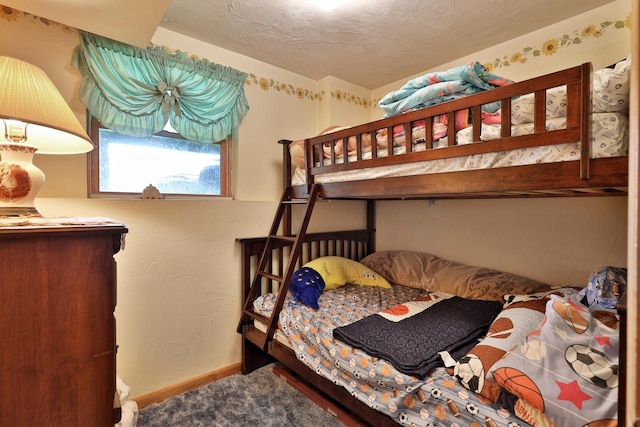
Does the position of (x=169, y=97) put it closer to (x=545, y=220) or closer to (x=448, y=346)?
(x=448, y=346)

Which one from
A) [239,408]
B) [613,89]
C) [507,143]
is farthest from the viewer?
[239,408]

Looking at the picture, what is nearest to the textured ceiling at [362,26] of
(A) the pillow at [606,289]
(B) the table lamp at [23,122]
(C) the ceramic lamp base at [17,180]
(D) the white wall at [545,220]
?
(D) the white wall at [545,220]

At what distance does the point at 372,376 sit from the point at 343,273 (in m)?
1.28

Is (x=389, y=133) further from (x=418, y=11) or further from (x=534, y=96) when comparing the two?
(x=418, y=11)

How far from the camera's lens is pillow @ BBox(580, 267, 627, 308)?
1.42m

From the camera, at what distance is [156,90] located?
2.01m

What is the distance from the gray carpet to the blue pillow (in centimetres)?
63

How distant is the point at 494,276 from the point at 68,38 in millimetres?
3180

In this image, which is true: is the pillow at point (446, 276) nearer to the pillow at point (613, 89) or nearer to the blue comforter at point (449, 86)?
the blue comforter at point (449, 86)

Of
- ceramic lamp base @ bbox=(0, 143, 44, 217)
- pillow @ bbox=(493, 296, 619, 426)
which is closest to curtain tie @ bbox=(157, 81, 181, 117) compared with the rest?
ceramic lamp base @ bbox=(0, 143, 44, 217)

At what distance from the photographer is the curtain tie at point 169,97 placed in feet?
6.70

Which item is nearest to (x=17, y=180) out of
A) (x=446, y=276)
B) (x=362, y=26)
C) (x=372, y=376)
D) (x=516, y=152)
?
(x=372, y=376)

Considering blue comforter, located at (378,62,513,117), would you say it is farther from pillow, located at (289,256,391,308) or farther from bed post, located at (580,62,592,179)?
pillow, located at (289,256,391,308)

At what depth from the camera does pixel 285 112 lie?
2.76 meters
